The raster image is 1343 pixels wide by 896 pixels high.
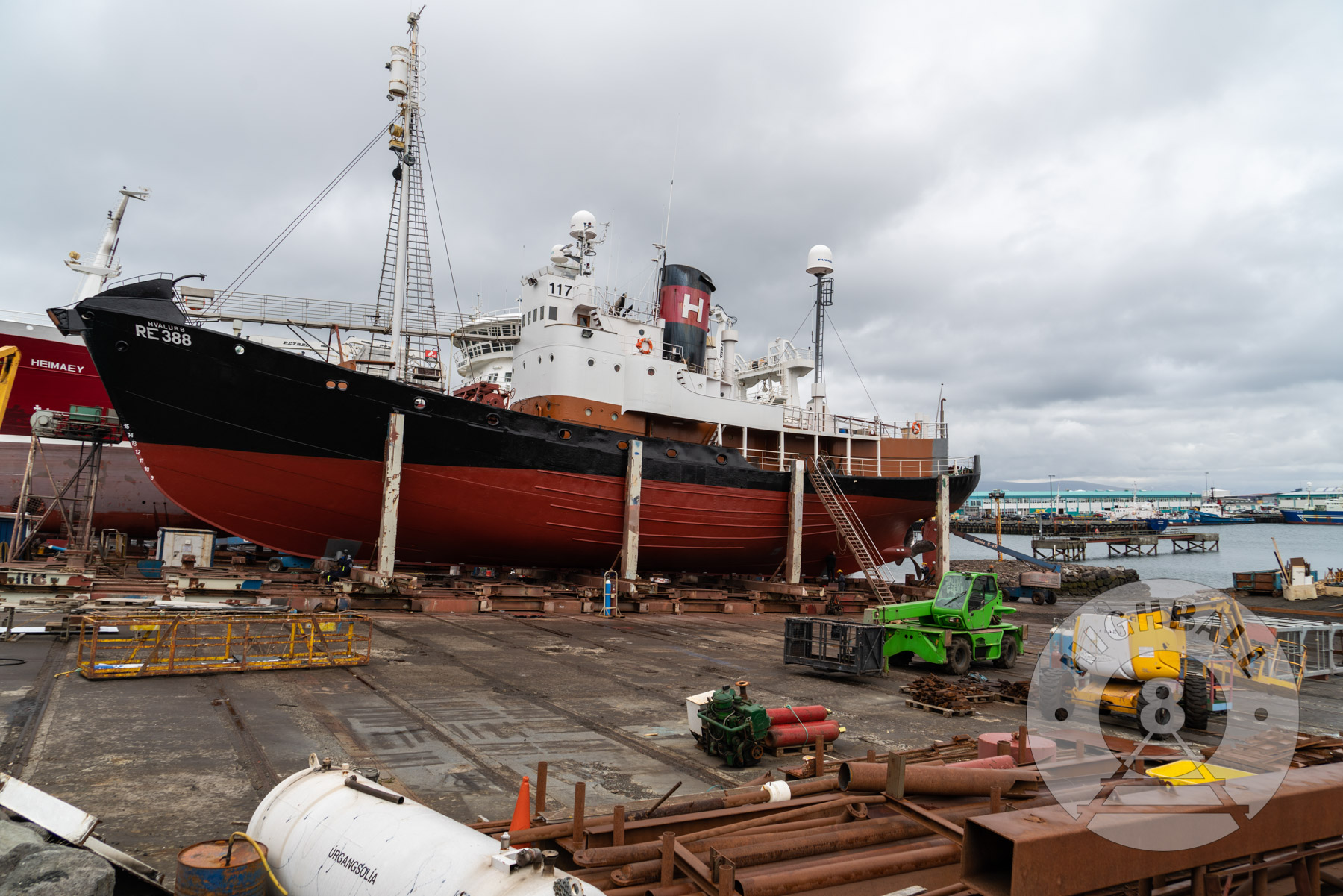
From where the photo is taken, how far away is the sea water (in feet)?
173

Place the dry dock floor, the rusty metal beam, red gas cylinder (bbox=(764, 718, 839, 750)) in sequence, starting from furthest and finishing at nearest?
red gas cylinder (bbox=(764, 718, 839, 750))
the dry dock floor
the rusty metal beam

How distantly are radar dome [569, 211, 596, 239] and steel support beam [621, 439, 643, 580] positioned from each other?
7372 mm

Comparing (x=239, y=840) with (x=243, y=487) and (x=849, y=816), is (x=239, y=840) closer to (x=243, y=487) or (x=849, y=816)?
(x=849, y=816)

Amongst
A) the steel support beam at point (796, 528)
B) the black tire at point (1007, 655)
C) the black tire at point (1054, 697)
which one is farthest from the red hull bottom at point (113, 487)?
the black tire at point (1054, 697)

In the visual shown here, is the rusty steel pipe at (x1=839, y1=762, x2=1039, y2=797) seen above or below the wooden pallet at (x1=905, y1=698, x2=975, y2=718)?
above

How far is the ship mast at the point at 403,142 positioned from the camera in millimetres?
19750

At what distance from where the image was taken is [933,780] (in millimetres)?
4078

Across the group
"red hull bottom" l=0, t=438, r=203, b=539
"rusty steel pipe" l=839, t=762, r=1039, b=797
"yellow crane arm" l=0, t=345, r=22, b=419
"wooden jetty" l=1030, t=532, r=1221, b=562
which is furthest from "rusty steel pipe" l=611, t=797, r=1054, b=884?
"wooden jetty" l=1030, t=532, r=1221, b=562

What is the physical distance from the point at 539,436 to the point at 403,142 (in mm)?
9989

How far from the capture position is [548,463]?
17.3 metres

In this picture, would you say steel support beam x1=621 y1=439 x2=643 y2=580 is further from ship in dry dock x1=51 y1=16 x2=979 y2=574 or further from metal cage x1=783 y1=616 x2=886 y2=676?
metal cage x1=783 y1=616 x2=886 y2=676

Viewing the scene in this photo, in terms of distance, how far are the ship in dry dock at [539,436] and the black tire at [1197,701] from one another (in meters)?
12.1

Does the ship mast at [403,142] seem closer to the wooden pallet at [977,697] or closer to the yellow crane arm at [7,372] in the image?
the yellow crane arm at [7,372]

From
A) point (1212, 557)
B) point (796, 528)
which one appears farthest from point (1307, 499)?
point (796, 528)
